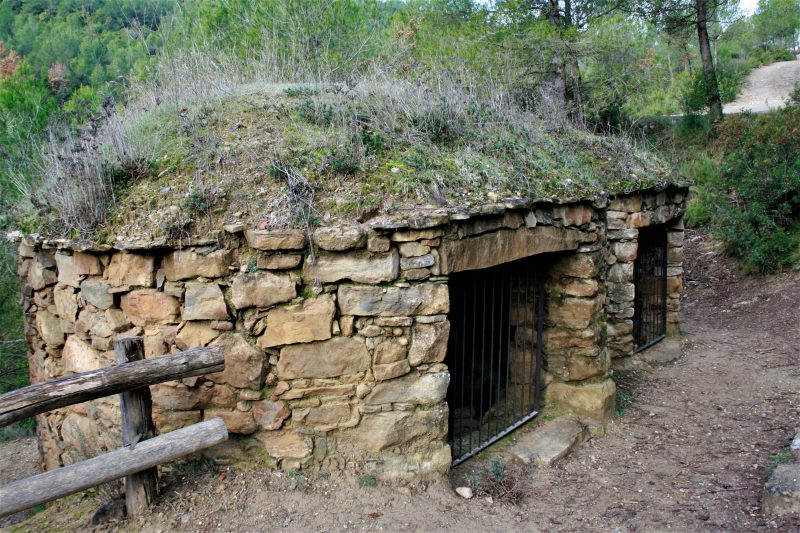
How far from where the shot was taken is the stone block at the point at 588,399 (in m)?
4.92

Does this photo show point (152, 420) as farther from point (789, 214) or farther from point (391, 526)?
point (789, 214)

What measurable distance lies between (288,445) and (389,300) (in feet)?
3.66

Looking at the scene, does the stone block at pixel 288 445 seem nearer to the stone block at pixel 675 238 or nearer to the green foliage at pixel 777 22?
the stone block at pixel 675 238

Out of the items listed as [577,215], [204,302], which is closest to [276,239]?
[204,302]

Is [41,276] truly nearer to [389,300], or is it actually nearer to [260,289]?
[260,289]

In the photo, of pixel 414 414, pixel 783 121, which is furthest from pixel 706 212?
pixel 414 414

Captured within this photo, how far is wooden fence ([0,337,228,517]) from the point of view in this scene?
2807 mm

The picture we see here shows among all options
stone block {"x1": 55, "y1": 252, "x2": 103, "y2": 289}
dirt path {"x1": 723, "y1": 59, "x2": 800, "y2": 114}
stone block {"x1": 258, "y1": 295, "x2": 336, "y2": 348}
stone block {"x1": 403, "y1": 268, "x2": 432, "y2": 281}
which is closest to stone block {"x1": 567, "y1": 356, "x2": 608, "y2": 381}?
stone block {"x1": 403, "y1": 268, "x2": 432, "y2": 281}

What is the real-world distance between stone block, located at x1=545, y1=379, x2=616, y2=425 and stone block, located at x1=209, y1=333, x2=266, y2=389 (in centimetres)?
277

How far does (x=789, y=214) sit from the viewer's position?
378 inches

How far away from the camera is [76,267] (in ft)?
12.6

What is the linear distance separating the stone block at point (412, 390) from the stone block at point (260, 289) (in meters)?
0.82

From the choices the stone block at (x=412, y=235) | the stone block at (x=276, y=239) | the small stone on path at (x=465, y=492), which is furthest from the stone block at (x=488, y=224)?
the small stone on path at (x=465, y=492)

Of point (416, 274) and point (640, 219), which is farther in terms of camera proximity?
point (640, 219)
